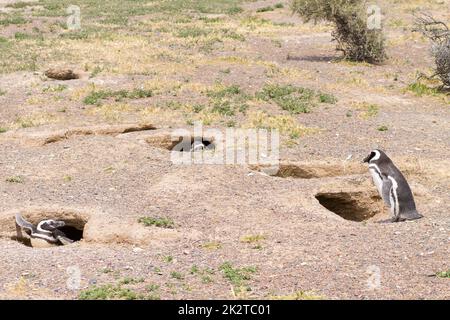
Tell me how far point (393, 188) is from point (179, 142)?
17.7 feet

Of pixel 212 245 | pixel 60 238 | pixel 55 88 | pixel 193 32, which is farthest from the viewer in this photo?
pixel 193 32

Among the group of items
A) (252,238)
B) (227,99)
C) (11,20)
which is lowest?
(11,20)

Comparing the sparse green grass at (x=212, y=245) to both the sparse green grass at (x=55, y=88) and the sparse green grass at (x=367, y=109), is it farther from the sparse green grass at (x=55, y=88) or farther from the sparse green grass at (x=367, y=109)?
the sparse green grass at (x=55, y=88)

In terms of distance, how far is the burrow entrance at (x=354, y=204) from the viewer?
42.1ft

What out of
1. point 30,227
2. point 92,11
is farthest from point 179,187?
point 92,11

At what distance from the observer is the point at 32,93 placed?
19.3 metres

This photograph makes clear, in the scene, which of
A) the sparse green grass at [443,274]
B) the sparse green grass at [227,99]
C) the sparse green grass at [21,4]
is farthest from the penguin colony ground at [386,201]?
the sparse green grass at [21,4]

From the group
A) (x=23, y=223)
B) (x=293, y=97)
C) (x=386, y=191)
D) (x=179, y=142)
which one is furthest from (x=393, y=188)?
(x=293, y=97)

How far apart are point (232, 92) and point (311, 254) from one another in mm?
10019

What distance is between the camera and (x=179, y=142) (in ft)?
51.1

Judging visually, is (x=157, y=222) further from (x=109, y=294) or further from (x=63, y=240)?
(x=109, y=294)

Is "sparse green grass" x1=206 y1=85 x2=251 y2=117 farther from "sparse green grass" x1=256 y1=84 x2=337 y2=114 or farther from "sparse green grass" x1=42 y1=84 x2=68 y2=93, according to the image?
"sparse green grass" x1=42 y1=84 x2=68 y2=93

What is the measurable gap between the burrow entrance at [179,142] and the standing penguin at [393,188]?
393 cm

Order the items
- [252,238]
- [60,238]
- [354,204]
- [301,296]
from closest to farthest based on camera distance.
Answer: [301,296] < [252,238] < [60,238] < [354,204]
